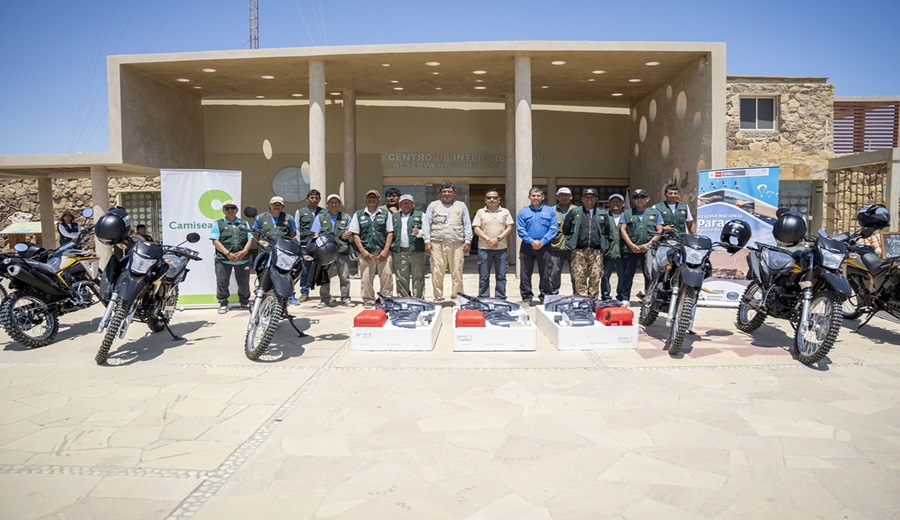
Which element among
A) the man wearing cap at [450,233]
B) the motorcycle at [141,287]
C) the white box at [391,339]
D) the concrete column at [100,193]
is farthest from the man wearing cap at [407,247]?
the concrete column at [100,193]

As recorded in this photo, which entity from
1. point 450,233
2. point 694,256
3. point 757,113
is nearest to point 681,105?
point 757,113

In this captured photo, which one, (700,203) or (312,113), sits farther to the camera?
(312,113)

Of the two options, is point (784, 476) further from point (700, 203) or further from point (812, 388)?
point (700, 203)

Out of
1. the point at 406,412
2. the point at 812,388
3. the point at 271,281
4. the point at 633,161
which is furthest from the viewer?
the point at 633,161

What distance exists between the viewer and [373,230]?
7.87m

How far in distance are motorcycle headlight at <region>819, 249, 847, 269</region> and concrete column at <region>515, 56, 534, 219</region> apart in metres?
5.83

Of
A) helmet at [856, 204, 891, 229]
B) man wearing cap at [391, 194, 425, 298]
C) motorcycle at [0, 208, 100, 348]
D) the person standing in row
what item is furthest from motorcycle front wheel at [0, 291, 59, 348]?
helmet at [856, 204, 891, 229]

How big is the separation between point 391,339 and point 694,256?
2.83 m

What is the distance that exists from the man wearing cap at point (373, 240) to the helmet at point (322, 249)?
74.0 inches

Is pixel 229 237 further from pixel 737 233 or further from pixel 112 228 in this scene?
pixel 737 233

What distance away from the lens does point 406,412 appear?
3.87 m

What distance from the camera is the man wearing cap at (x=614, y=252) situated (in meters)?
7.60

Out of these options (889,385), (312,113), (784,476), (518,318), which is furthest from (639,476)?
(312,113)

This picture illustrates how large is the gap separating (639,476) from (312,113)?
30.9 ft
